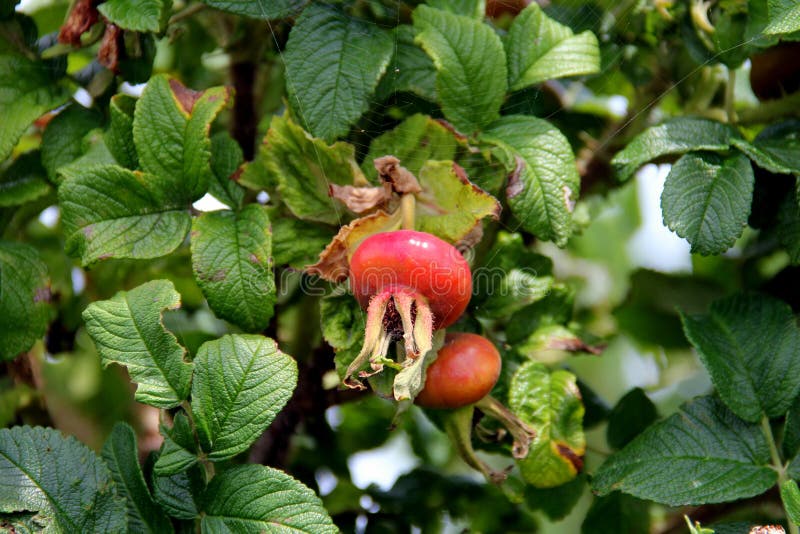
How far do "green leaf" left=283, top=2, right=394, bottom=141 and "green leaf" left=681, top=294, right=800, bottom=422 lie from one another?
2.05 ft

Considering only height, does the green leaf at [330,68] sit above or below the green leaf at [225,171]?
above

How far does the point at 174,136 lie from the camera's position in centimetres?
134

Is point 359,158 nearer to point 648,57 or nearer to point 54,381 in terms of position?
point 648,57

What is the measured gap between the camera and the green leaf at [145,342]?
3.91 ft

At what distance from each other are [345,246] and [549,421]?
1.41ft

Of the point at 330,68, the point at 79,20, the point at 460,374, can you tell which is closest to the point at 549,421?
the point at 460,374

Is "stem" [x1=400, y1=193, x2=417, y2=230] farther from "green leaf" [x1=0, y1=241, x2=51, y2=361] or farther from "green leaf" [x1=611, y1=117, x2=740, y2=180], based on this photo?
"green leaf" [x1=0, y1=241, x2=51, y2=361]

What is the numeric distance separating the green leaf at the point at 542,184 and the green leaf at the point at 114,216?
1.63 feet

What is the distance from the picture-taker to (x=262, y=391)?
1184 mm

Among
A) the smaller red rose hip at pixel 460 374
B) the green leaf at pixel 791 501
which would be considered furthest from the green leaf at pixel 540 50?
the green leaf at pixel 791 501

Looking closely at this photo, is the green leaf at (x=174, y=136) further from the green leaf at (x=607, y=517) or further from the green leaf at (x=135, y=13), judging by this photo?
the green leaf at (x=607, y=517)

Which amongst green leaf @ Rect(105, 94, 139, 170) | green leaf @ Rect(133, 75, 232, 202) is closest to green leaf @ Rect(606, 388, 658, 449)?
green leaf @ Rect(133, 75, 232, 202)

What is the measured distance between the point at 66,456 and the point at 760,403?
3.34 ft

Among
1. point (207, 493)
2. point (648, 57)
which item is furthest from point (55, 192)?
point (648, 57)
